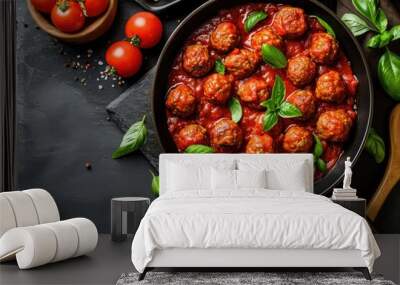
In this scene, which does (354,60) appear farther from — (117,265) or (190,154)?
(117,265)

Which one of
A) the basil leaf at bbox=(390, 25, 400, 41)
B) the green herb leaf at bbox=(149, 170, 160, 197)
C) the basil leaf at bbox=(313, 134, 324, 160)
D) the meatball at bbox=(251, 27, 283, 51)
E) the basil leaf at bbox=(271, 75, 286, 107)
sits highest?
the basil leaf at bbox=(390, 25, 400, 41)

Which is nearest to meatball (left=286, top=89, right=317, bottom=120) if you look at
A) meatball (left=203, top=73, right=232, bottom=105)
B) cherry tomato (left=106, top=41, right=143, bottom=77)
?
meatball (left=203, top=73, right=232, bottom=105)

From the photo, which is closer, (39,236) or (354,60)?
(39,236)

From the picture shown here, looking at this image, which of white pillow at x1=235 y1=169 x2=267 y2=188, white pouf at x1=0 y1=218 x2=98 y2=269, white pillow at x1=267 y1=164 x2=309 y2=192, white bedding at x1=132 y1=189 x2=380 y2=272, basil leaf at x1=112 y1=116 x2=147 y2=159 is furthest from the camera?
basil leaf at x1=112 y1=116 x2=147 y2=159

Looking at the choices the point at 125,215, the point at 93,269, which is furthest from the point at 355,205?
the point at 93,269

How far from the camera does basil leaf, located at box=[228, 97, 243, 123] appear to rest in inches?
247

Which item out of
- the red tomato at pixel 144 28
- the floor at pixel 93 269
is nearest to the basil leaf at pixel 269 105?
the red tomato at pixel 144 28

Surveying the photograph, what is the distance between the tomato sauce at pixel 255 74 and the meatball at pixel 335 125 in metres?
0.10

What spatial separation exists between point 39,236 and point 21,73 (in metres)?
2.28

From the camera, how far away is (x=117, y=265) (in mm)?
5027

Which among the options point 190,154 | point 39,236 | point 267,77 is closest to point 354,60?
point 267,77

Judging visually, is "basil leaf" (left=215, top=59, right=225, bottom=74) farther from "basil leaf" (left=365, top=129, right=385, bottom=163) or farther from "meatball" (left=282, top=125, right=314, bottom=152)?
"basil leaf" (left=365, top=129, right=385, bottom=163)

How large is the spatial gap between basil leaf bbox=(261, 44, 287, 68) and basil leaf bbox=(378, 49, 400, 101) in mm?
910

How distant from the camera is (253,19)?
6273 millimetres
